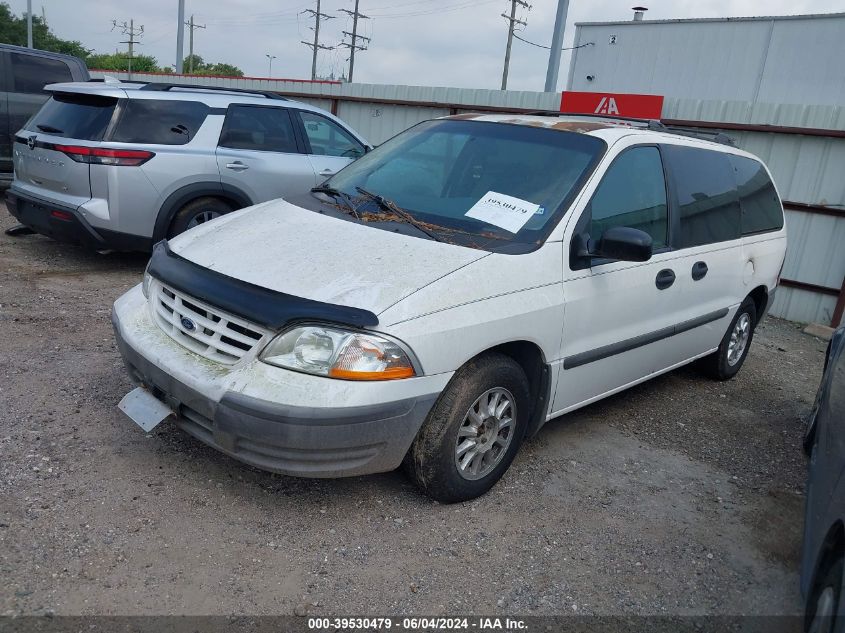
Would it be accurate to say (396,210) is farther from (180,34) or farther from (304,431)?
(180,34)

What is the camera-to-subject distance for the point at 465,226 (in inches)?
142

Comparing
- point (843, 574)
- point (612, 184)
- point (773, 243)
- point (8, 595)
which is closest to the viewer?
point (843, 574)

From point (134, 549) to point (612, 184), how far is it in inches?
115

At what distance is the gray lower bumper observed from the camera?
9.30ft

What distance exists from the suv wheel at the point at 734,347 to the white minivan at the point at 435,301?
2.87 feet

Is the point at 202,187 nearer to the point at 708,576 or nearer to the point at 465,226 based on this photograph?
the point at 465,226

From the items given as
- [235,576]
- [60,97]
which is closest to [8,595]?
[235,576]

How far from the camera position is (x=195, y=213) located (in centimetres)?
679

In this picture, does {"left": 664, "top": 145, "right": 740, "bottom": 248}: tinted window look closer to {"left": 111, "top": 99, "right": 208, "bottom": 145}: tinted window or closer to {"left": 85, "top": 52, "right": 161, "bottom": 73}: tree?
{"left": 111, "top": 99, "right": 208, "bottom": 145}: tinted window

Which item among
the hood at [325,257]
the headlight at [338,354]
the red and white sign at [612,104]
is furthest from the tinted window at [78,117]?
the red and white sign at [612,104]

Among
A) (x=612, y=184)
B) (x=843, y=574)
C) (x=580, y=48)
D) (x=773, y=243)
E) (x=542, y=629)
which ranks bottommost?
(x=542, y=629)

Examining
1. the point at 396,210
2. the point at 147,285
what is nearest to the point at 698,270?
the point at 396,210

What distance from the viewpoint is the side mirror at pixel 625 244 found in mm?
3494

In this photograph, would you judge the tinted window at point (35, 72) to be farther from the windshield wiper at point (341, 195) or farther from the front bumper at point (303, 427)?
the front bumper at point (303, 427)
